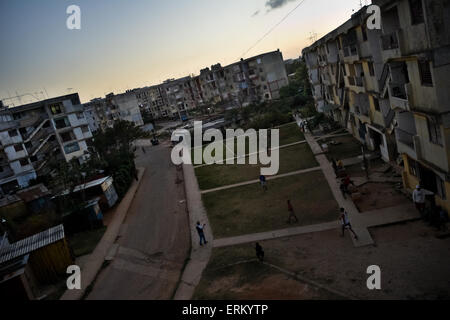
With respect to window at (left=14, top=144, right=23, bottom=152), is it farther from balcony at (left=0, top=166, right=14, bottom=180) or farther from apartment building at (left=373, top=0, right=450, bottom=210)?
apartment building at (left=373, top=0, right=450, bottom=210)

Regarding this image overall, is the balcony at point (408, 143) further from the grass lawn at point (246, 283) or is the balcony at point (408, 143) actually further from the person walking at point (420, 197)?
the grass lawn at point (246, 283)

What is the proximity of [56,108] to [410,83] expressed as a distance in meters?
47.2

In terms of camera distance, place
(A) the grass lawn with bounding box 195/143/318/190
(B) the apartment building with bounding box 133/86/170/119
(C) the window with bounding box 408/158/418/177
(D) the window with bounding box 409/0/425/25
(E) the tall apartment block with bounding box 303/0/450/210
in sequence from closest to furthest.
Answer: (E) the tall apartment block with bounding box 303/0/450/210
(D) the window with bounding box 409/0/425/25
(C) the window with bounding box 408/158/418/177
(A) the grass lawn with bounding box 195/143/318/190
(B) the apartment building with bounding box 133/86/170/119

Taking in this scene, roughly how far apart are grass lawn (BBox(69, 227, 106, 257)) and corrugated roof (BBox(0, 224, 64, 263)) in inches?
82.0

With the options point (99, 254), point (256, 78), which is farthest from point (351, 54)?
point (256, 78)

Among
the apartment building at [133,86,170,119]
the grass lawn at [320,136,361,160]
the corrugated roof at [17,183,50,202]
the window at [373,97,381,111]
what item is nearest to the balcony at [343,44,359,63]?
the window at [373,97,381,111]

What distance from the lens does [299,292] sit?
12.4 m

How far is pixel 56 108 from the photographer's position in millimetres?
50125

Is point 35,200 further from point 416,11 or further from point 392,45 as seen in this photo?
point 416,11

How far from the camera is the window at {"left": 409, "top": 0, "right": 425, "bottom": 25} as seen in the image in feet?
43.3

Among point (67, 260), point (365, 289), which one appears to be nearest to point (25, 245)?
point (67, 260)

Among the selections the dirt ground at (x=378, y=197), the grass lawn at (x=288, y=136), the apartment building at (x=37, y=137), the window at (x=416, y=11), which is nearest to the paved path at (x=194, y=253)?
the dirt ground at (x=378, y=197)

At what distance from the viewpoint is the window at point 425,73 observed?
13453 millimetres

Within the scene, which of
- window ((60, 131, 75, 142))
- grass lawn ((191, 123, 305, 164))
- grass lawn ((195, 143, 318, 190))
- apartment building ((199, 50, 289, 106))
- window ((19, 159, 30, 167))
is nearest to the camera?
grass lawn ((195, 143, 318, 190))
